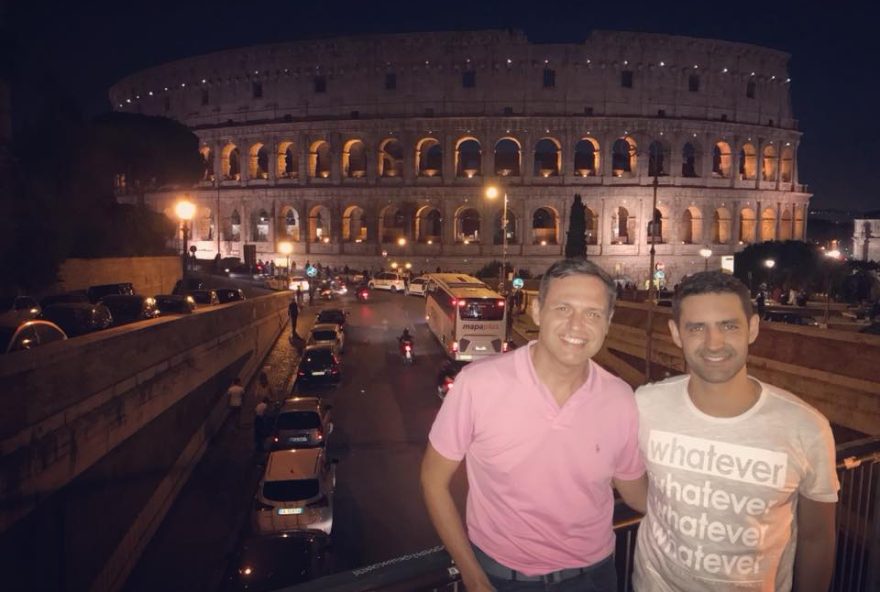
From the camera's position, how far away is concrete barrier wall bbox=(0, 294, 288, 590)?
9484mm

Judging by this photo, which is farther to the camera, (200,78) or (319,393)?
(200,78)

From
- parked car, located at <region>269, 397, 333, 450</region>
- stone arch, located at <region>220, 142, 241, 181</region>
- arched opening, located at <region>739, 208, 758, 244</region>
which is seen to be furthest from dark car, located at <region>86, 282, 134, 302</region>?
arched opening, located at <region>739, 208, 758, 244</region>

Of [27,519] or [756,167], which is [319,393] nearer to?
[27,519]

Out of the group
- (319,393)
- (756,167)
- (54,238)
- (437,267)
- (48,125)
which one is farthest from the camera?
(756,167)

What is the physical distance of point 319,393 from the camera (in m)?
21.4

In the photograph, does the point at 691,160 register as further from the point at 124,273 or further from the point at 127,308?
the point at 127,308

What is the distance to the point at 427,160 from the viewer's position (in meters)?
62.3

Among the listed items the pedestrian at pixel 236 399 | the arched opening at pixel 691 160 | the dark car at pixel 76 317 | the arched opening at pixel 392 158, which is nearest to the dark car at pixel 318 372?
the pedestrian at pixel 236 399

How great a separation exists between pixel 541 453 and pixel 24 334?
1345 centimetres

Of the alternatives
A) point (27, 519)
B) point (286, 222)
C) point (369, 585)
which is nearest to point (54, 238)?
point (27, 519)

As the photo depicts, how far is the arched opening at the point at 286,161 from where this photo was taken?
59.5 meters

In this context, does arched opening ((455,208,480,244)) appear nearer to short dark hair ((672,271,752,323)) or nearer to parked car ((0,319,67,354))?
parked car ((0,319,67,354))

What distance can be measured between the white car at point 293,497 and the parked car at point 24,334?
543cm

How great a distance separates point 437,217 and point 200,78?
27.1 m
